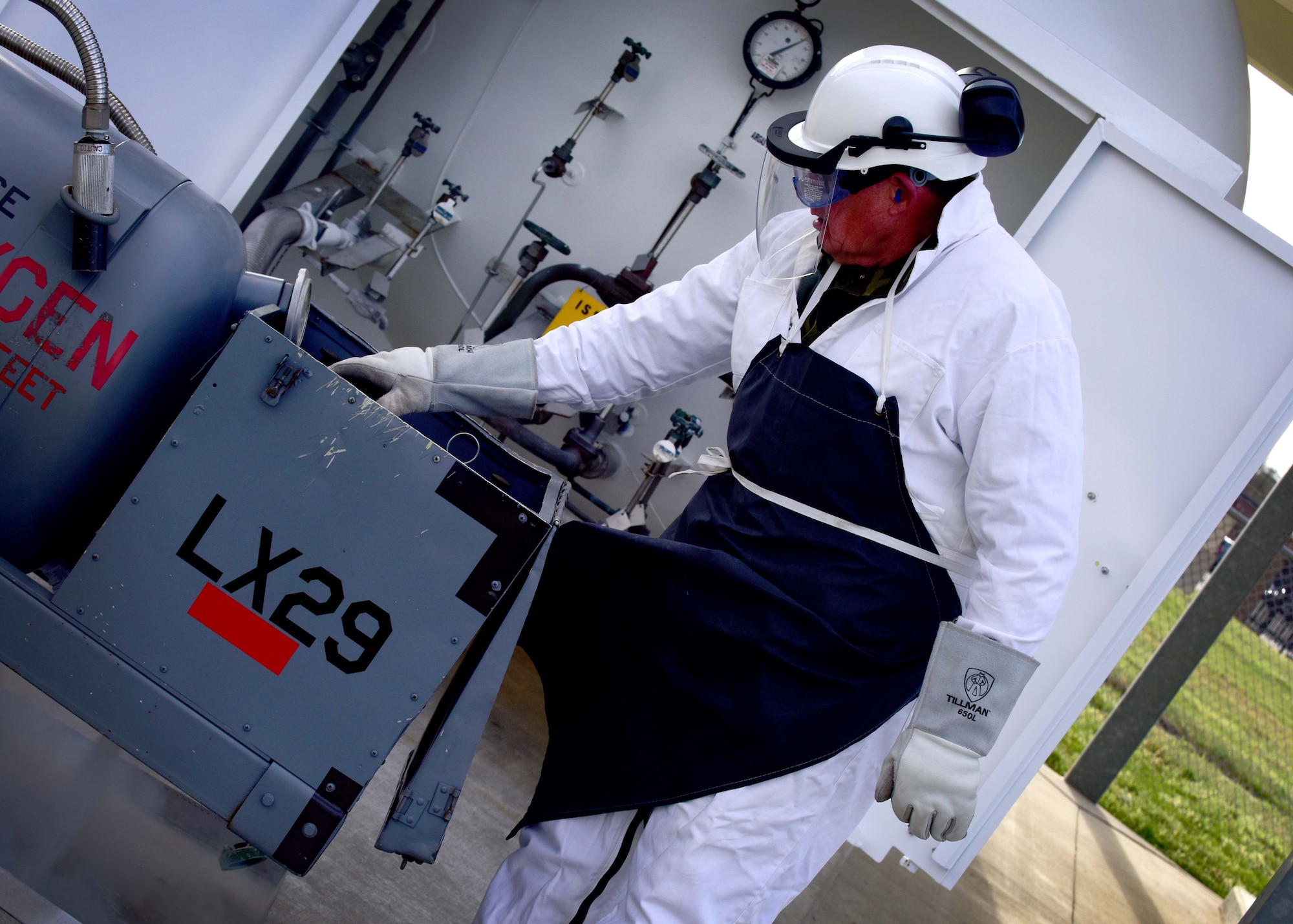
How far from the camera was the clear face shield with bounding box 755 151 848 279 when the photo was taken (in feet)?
4.74

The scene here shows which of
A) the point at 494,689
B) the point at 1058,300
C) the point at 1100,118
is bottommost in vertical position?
the point at 494,689

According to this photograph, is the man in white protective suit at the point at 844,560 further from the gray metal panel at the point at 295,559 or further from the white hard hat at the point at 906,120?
the gray metal panel at the point at 295,559

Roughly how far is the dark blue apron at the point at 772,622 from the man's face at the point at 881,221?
0.18 m

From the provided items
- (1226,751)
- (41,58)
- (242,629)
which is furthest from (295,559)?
(1226,751)

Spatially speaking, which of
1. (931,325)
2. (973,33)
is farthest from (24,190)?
(973,33)

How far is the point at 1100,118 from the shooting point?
7.79 feet

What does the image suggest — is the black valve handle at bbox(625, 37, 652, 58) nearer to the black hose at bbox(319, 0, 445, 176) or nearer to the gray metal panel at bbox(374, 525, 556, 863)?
the black hose at bbox(319, 0, 445, 176)

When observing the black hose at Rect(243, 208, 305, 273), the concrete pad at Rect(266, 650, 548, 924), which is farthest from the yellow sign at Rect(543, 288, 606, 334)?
the concrete pad at Rect(266, 650, 548, 924)

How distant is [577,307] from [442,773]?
2.02 metres

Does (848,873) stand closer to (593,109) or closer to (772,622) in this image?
(772,622)

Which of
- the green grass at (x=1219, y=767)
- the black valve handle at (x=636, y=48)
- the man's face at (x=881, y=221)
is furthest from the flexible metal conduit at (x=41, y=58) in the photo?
the green grass at (x=1219, y=767)

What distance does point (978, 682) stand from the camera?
1.27 metres

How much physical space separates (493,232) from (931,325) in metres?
2.64

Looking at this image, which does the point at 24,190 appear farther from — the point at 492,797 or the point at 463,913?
the point at 492,797
